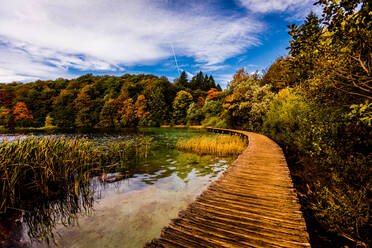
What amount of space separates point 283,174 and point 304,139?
314 centimetres

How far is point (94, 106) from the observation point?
166 ft

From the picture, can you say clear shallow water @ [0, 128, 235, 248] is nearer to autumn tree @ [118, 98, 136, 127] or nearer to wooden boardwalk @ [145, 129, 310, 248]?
wooden boardwalk @ [145, 129, 310, 248]

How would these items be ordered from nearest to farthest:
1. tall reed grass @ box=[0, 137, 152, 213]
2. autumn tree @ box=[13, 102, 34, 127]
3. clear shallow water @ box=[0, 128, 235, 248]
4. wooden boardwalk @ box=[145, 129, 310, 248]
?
wooden boardwalk @ box=[145, 129, 310, 248] → clear shallow water @ box=[0, 128, 235, 248] → tall reed grass @ box=[0, 137, 152, 213] → autumn tree @ box=[13, 102, 34, 127]

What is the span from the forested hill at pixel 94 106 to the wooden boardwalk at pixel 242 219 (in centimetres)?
4303

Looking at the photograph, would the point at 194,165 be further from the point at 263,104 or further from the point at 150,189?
the point at 263,104

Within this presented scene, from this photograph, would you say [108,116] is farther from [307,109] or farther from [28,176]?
[307,109]

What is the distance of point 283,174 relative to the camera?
13.7ft

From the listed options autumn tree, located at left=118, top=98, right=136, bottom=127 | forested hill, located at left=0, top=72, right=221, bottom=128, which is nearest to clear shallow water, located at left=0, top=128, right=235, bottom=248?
forested hill, located at left=0, top=72, right=221, bottom=128

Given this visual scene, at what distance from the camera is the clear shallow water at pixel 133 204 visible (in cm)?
306

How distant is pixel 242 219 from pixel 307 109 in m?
6.13

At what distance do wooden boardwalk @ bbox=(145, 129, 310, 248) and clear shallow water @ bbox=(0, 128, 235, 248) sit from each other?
4.29 ft

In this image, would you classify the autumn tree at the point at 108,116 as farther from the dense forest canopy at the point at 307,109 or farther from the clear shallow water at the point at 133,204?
the clear shallow water at the point at 133,204

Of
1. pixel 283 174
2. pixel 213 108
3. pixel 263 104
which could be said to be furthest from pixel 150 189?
pixel 213 108

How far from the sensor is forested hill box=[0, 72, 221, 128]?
45250 millimetres
